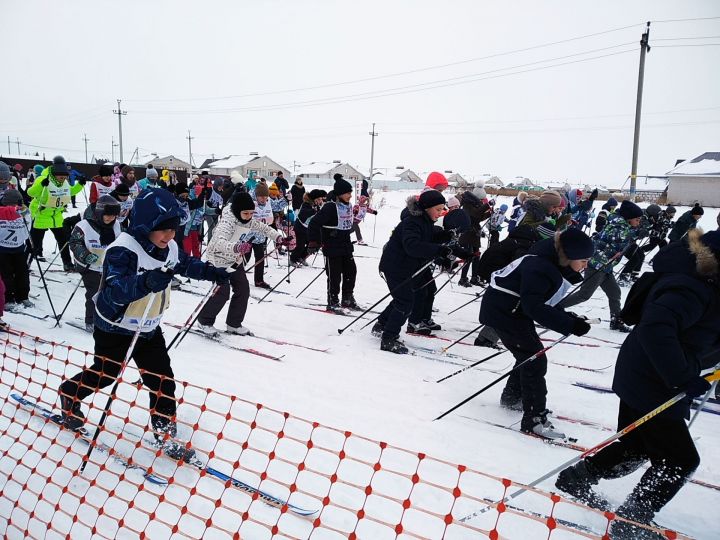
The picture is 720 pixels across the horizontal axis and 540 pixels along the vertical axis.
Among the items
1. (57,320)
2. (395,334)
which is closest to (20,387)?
(57,320)

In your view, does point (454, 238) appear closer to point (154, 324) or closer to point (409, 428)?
point (409, 428)

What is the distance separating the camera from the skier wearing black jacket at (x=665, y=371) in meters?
2.08

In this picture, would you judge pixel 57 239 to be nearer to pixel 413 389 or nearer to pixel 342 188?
pixel 342 188

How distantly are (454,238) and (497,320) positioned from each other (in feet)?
6.45

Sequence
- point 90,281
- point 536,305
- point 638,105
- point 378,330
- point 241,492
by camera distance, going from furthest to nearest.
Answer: point 638,105 < point 378,330 < point 90,281 < point 536,305 < point 241,492

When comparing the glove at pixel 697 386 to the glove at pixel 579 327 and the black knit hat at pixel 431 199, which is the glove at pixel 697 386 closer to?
the glove at pixel 579 327

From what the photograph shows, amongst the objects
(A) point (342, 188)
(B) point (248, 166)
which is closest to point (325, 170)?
(B) point (248, 166)

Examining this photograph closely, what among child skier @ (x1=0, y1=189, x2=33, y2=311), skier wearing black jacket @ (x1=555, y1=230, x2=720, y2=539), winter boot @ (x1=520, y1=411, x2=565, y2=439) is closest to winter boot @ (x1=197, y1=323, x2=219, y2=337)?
child skier @ (x1=0, y1=189, x2=33, y2=311)

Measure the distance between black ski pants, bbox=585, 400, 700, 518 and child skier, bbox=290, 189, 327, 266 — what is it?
7.27m

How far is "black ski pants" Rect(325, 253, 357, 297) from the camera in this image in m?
6.69

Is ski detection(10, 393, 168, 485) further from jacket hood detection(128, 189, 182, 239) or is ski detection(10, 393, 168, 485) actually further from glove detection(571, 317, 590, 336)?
glove detection(571, 317, 590, 336)

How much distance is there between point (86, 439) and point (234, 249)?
2304 millimetres

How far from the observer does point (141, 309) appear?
9.59ft

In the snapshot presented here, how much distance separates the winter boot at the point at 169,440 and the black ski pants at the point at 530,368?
7.79 feet
